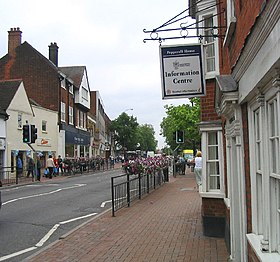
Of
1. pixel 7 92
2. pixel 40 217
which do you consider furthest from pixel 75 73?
pixel 40 217

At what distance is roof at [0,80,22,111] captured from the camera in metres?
30.4

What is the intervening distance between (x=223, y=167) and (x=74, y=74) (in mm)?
45892

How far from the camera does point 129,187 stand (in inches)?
548

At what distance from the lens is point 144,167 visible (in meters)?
17.1

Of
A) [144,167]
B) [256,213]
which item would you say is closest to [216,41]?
[256,213]

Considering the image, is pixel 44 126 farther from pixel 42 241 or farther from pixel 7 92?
pixel 42 241

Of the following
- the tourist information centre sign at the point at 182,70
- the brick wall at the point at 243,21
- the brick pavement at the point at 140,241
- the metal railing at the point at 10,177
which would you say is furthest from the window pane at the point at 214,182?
the metal railing at the point at 10,177

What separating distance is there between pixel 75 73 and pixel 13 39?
982 cm

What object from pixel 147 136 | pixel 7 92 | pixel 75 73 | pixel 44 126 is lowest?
pixel 44 126

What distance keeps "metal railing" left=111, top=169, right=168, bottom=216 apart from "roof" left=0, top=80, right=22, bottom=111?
14.9 m

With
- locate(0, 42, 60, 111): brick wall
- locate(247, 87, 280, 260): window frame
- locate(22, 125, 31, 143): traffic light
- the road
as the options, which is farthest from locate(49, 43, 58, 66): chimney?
locate(247, 87, 280, 260): window frame

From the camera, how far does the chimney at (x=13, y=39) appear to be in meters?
44.6

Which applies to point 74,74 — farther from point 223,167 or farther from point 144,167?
point 223,167

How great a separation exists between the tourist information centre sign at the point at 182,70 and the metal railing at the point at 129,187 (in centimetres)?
498
